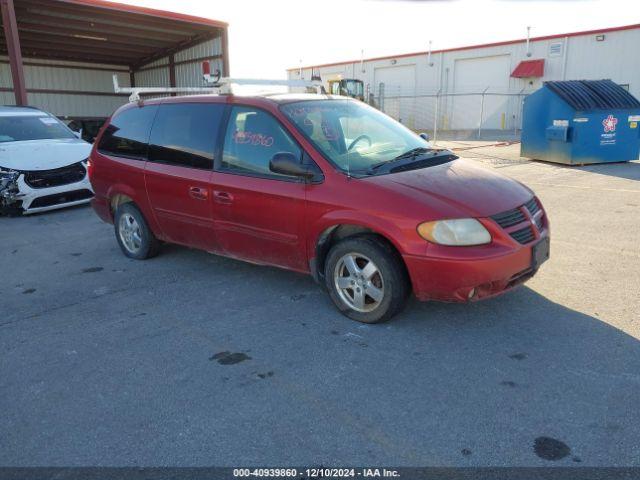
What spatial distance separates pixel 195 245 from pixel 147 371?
1.91m

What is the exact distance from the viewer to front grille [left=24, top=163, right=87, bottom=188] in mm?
8289

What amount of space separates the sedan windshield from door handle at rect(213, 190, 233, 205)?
6.31 metres

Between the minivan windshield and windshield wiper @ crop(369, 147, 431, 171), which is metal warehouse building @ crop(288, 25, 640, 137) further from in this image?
windshield wiper @ crop(369, 147, 431, 171)

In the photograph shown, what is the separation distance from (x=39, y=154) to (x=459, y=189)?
7417 mm

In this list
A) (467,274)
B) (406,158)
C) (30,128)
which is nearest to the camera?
(467,274)

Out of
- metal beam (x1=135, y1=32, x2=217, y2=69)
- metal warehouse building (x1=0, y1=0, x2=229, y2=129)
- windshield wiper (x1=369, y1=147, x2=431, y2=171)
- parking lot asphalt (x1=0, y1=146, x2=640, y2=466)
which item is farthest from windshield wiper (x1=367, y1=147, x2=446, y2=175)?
metal beam (x1=135, y1=32, x2=217, y2=69)

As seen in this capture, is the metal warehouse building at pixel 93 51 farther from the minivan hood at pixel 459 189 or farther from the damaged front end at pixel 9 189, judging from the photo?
the minivan hood at pixel 459 189

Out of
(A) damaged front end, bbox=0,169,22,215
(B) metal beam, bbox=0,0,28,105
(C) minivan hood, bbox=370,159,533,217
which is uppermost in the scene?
(B) metal beam, bbox=0,0,28,105

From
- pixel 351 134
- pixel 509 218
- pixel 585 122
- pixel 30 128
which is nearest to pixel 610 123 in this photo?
pixel 585 122

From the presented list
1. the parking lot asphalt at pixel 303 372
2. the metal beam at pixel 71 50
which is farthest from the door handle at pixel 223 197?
the metal beam at pixel 71 50

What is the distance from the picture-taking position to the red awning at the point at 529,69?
28.9 meters

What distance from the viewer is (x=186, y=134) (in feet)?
16.3

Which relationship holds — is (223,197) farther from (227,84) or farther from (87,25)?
(87,25)

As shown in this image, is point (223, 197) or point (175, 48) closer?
point (223, 197)
